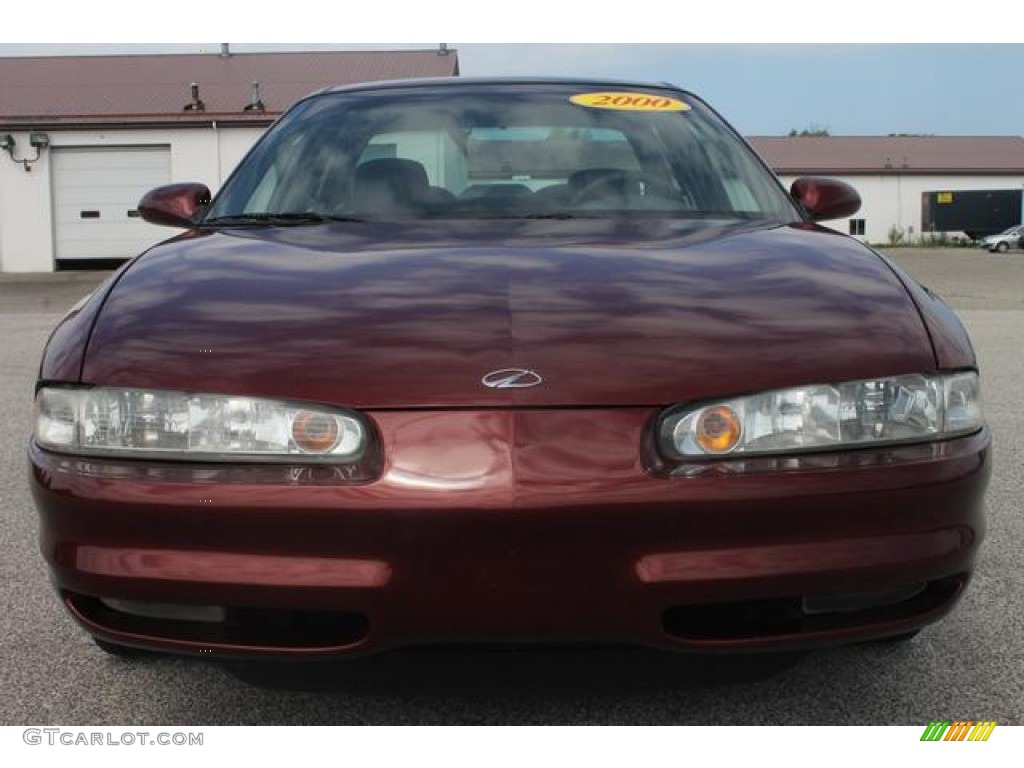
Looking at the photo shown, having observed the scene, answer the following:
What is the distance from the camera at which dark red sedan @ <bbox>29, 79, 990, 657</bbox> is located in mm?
1747

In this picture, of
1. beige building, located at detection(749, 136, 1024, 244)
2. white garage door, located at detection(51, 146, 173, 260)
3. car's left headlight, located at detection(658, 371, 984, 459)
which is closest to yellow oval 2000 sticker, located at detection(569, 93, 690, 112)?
car's left headlight, located at detection(658, 371, 984, 459)

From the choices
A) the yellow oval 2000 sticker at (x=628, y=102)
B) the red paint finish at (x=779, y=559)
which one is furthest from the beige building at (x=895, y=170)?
the red paint finish at (x=779, y=559)

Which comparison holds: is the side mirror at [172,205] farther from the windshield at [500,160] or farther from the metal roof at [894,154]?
the metal roof at [894,154]

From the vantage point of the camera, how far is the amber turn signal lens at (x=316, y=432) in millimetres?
1804

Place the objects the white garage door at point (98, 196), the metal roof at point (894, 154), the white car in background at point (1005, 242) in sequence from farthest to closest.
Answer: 1. the metal roof at point (894, 154)
2. the white car in background at point (1005, 242)
3. the white garage door at point (98, 196)

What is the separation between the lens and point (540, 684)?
6.40ft

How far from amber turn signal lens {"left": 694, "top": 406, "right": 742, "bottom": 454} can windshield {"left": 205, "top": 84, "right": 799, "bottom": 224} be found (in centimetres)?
98

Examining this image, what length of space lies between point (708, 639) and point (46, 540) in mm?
1147

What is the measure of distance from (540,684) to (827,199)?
1786 mm

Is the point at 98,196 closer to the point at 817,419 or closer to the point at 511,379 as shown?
the point at 511,379

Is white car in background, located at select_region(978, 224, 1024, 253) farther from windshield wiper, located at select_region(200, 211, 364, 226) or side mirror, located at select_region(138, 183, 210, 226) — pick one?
windshield wiper, located at select_region(200, 211, 364, 226)

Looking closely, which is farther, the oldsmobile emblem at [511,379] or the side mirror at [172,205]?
the side mirror at [172,205]

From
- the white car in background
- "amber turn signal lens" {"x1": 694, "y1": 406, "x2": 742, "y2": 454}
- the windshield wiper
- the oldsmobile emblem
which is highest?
the white car in background
